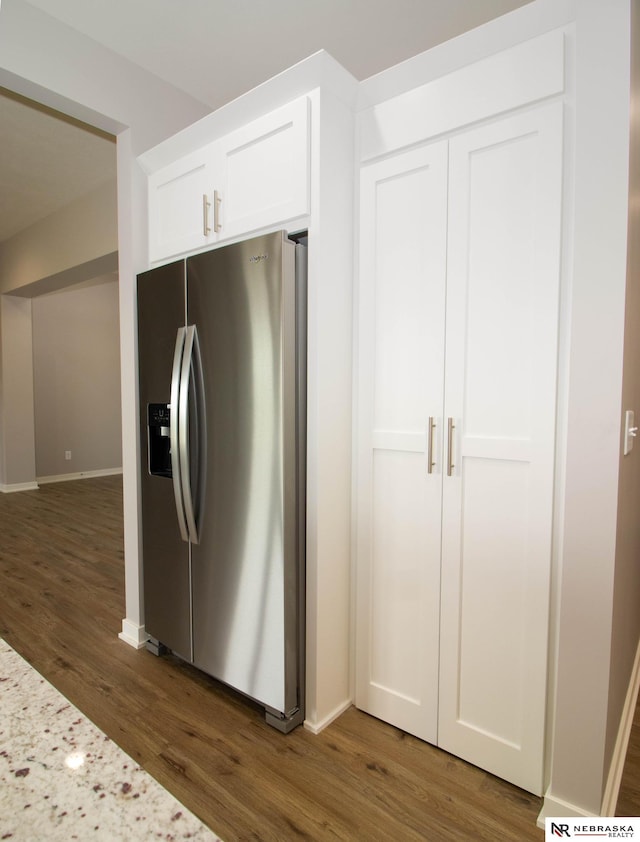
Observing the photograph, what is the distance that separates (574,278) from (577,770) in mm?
1372

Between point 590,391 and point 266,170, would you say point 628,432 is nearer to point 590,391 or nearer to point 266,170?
point 590,391

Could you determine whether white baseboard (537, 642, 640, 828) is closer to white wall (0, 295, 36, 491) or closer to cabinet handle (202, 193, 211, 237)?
cabinet handle (202, 193, 211, 237)

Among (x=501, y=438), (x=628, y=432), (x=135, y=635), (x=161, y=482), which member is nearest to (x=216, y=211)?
(x=161, y=482)

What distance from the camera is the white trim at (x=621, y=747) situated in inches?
57.2

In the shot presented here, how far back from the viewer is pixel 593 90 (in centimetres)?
133

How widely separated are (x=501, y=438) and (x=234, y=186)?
1424mm

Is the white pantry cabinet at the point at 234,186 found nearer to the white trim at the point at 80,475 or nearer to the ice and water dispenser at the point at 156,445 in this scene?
the ice and water dispenser at the point at 156,445

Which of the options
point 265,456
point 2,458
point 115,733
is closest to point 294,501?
point 265,456

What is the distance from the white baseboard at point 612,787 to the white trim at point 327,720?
0.76m

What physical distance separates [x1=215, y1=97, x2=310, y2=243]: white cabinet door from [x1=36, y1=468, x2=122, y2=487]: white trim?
596cm

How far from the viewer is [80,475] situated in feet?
23.5

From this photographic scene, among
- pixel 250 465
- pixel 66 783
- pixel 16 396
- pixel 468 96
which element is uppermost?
pixel 468 96

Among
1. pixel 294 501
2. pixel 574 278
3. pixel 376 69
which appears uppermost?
pixel 376 69

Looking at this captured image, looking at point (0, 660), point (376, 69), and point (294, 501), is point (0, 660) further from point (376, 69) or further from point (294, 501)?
point (376, 69)
